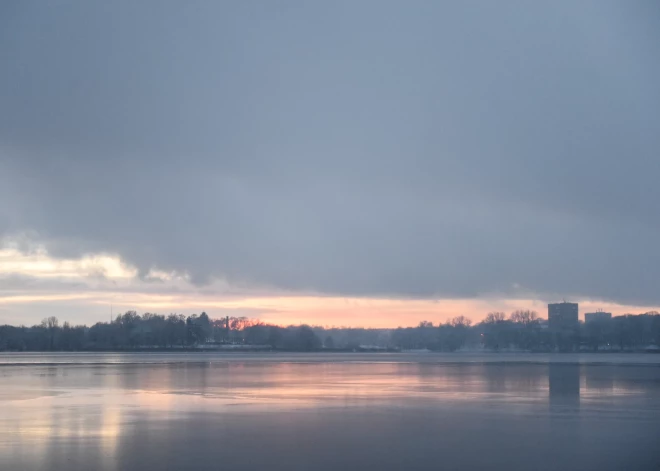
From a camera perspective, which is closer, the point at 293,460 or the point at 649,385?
the point at 293,460

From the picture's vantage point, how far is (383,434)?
23297mm

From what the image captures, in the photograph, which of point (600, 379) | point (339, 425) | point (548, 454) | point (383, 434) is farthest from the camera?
point (600, 379)

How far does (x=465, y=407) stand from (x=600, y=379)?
2269 cm

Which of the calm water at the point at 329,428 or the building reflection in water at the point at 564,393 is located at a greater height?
the calm water at the point at 329,428

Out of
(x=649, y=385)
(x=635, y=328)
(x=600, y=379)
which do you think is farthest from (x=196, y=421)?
(x=635, y=328)

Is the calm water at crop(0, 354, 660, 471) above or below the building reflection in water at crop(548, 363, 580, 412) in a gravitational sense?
above

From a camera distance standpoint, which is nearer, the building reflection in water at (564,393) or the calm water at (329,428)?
the calm water at (329,428)

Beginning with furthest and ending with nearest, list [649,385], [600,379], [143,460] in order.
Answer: [600,379] → [649,385] → [143,460]

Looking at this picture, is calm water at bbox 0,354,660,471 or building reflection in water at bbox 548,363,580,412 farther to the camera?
building reflection in water at bbox 548,363,580,412

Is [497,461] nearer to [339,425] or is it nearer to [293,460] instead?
[293,460]

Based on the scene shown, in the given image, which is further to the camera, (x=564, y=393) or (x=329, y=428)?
(x=564, y=393)

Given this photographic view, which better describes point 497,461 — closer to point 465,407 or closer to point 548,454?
point 548,454

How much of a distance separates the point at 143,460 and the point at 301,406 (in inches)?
531

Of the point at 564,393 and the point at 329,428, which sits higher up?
the point at 329,428
